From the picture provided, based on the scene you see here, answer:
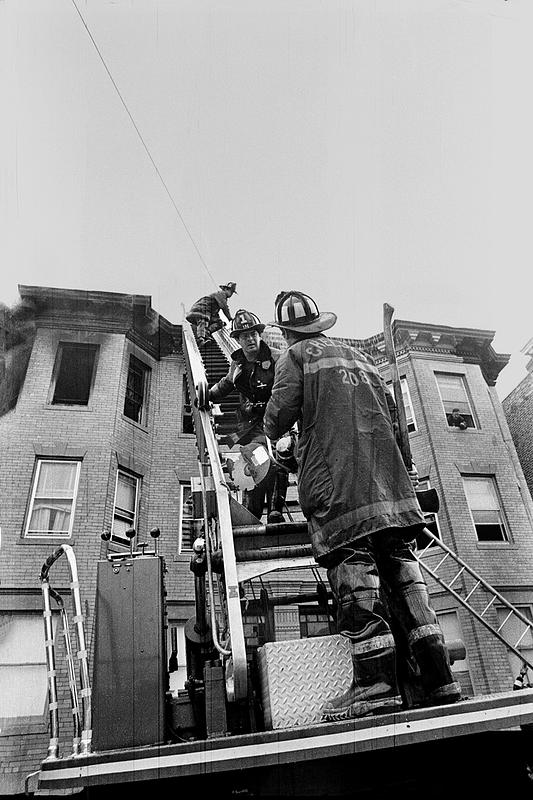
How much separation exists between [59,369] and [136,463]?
1045mm

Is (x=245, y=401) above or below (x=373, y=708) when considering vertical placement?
above

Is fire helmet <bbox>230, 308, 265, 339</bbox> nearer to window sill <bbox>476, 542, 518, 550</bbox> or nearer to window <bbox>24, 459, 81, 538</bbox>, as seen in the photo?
window <bbox>24, 459, 81, 538</bbox>

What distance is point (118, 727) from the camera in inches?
81.1

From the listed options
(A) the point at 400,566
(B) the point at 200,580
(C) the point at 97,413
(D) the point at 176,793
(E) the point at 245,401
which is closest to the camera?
(D) the point at 176,793

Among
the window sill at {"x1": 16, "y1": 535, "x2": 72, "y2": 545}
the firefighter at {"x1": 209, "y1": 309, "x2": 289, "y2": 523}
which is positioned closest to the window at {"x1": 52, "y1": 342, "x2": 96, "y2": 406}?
the window sill at {"x1": 16, "y1": 535, "x2": 72, "y2": 545}

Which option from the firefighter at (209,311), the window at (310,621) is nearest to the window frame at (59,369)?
the firefighter at (209,311)

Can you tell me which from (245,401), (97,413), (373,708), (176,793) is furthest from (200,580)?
(97,413)

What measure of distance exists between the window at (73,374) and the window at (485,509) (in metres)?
3.33

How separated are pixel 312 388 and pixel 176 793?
1.46 metres

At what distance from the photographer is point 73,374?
Result: 491cm

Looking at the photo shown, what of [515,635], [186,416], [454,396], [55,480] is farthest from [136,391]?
[515,635]

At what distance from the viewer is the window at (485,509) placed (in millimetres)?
4211

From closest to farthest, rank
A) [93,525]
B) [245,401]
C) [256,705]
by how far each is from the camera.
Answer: [256,705], [245,401], [93,525]

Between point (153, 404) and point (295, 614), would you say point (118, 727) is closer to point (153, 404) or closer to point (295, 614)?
point (295, 614)
